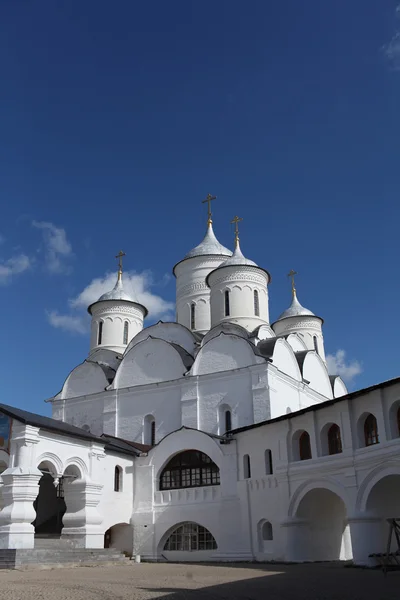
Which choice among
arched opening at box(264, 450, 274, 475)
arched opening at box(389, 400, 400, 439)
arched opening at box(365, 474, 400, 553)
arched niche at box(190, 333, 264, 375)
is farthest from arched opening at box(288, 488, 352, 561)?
arched niche at box(190, 333, 264, 375)

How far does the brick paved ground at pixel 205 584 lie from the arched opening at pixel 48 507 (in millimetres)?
6656

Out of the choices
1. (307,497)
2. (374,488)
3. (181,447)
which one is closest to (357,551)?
(374,488)

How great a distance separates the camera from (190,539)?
739 inches

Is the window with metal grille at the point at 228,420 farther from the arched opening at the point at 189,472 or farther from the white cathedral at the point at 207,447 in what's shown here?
the arched opening at the point at 189,472

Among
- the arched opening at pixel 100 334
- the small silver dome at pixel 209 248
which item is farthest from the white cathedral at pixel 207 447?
the small silver dome at pixel 209 248

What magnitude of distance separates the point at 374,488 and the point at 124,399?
39.5ft

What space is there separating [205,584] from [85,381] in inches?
592

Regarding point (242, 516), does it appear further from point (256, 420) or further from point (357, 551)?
point (357, 551)

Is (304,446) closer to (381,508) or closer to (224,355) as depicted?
(381,508)

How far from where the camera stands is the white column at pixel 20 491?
14648mm

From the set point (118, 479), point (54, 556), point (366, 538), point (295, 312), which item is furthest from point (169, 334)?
point (366, 538)

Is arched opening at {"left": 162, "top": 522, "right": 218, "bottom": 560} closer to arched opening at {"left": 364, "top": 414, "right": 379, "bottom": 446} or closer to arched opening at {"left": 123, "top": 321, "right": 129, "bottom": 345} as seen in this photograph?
arched opening at {"left": 364, "top": 414, "right": 379, "bottom": 446}

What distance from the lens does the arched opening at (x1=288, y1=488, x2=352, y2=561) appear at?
15.3m

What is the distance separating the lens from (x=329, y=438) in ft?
49.7
